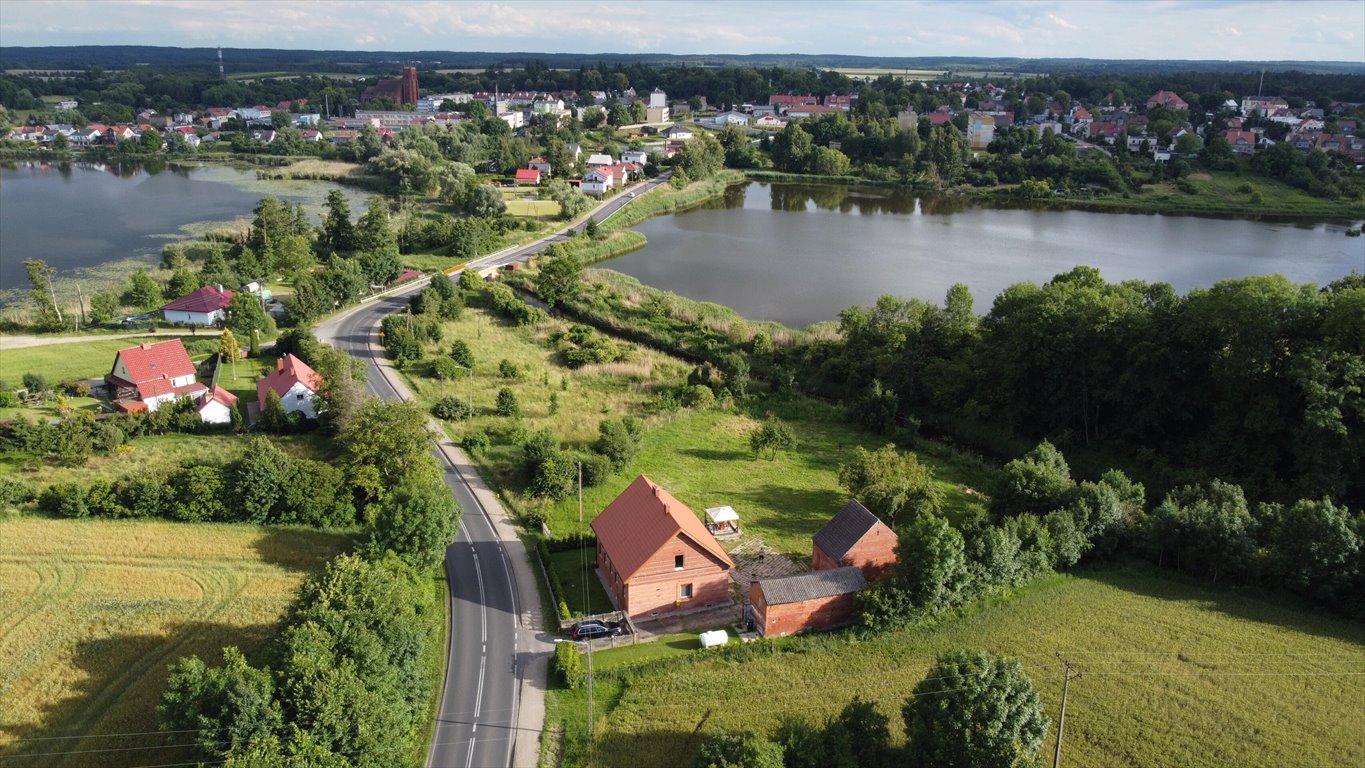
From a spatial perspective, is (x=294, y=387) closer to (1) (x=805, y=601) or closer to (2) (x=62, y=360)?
(2) (x=62, y=360)

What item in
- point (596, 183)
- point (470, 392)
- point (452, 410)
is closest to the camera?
point (452, 410)

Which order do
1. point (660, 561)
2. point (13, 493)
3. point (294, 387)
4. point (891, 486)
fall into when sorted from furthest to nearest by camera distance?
point (294, 387) < point (891, 486) < point (13, 493) < point (660, 561)

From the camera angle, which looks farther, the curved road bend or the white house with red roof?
the white house with red roof

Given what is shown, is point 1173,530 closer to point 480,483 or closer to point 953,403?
point 953,403

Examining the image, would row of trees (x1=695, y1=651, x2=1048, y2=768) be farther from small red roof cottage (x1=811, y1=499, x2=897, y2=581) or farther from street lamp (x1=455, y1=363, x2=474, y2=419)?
street lamp (x1=455, y1=363, x2=474, y2=419)

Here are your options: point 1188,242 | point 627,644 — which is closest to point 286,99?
point 1188,242

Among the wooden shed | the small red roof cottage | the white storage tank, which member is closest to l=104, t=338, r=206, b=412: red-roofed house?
the white storage tank

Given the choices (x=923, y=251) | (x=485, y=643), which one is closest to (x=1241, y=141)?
(x=923, y=251)
